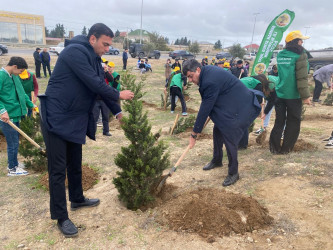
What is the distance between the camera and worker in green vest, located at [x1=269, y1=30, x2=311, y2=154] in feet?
13.4

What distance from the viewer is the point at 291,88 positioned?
422cm

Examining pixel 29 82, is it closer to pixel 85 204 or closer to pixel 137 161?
pixel 85 204

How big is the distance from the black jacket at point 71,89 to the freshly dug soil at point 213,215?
1335 millimetres

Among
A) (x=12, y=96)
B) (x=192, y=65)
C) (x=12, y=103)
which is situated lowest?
(x=12, y=103)

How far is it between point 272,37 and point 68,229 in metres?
8.23

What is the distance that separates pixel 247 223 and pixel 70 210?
6.80 ft

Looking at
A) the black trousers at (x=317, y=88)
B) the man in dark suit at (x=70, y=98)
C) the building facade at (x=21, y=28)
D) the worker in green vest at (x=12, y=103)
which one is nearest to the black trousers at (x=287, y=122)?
the man in dark suit at (x=70, y=98)

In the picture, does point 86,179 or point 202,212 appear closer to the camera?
point 202,212

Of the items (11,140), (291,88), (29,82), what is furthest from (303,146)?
(29,82)

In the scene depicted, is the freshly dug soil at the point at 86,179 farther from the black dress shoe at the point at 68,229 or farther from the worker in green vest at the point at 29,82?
the worker in green vest at the point at 29,82

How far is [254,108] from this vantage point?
3582 mm

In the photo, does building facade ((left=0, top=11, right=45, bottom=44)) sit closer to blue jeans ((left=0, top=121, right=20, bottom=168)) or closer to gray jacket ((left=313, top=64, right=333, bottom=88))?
gray jacket ((left=313, top=64, right=333, bottom=88))

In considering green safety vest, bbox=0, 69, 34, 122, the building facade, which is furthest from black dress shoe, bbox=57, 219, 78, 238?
the building facade

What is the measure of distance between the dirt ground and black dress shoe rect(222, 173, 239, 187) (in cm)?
6
